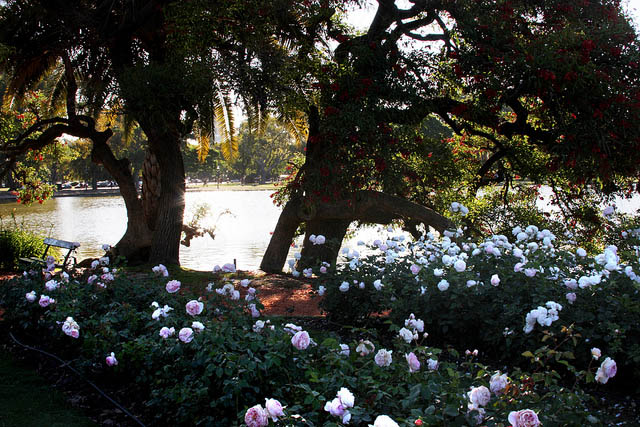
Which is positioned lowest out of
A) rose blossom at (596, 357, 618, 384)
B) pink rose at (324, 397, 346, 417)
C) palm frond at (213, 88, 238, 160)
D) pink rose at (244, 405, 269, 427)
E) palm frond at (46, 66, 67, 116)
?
pink rose at (244, 405, 269, 427)

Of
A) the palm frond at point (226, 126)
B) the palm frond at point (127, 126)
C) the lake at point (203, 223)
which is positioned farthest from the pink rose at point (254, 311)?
the palm frond at point (127, 126)

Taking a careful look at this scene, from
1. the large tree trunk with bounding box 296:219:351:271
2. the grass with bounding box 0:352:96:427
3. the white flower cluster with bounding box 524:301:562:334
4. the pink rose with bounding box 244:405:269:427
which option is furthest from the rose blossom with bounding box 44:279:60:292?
the large tree trunk with bounding box 296:219:351:271

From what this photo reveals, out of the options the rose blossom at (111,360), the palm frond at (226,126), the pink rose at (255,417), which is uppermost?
the palm frond at (226,126)

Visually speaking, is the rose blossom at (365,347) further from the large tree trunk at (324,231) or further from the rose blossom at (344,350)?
the large tree trunk at (324,231)

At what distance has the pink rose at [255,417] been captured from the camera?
2068 mm

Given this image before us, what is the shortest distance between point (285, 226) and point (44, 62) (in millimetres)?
5814

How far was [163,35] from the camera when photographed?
1028 cm

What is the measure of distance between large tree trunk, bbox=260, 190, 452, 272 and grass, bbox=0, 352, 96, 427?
16.4 ft

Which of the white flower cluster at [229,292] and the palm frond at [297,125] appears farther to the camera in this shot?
the palm frond at [297,125]

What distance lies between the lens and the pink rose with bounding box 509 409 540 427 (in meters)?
1.88

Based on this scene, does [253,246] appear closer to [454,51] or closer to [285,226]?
[285,226]

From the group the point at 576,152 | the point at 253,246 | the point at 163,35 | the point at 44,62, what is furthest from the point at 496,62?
the point at 253,246

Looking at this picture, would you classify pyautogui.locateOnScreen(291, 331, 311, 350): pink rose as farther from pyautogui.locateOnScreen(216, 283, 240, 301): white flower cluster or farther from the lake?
the lake

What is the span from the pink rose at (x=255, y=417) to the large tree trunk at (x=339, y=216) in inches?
261
